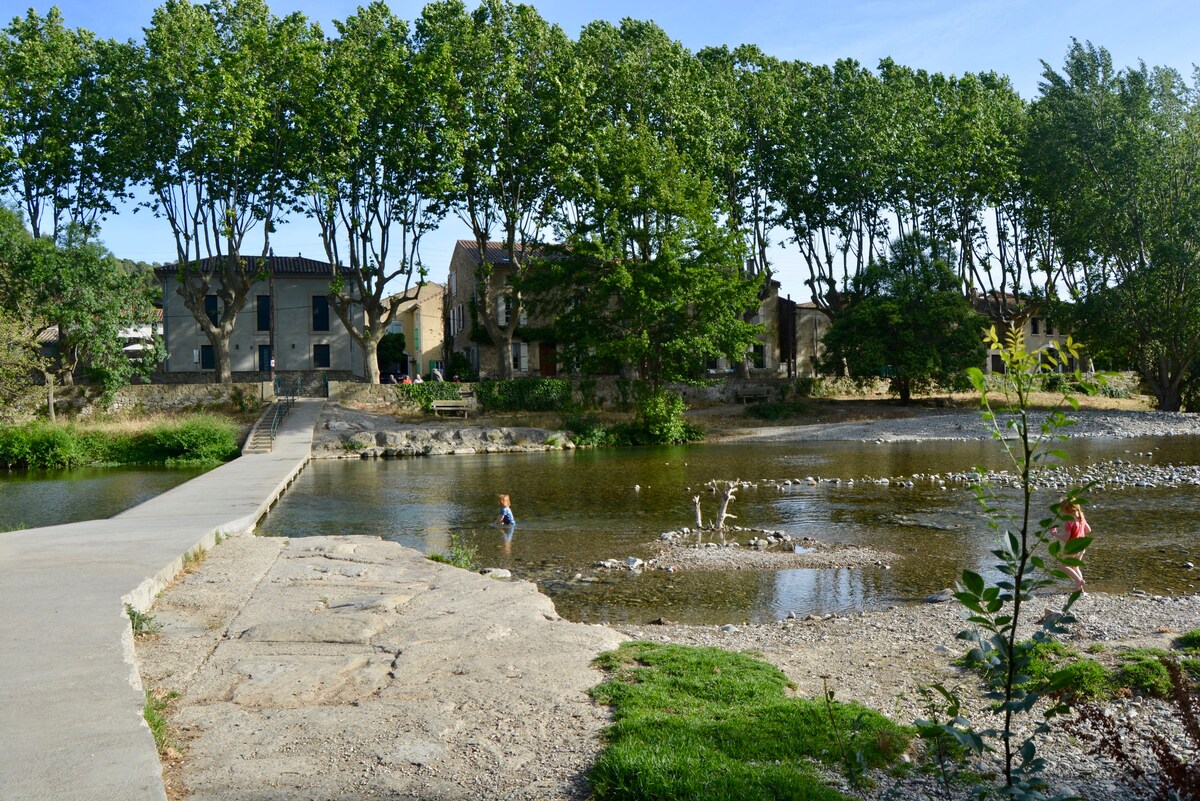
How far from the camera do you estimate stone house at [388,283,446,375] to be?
70.4 meters

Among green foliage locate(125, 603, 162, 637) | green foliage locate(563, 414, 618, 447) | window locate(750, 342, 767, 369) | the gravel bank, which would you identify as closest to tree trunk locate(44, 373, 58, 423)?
green foliage locate(563, 414, 618, 447)

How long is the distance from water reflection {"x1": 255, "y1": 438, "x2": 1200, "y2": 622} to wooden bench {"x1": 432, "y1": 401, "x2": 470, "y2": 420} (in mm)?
8030

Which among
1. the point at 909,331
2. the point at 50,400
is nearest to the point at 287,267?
the point at 50,400

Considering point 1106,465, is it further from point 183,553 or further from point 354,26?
point 354,26

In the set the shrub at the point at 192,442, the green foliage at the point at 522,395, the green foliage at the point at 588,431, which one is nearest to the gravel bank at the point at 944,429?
the green foliage at the point at 588,431

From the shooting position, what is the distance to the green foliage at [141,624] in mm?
8195

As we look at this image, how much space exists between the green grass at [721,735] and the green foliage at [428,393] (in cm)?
3611

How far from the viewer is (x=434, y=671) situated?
742cm

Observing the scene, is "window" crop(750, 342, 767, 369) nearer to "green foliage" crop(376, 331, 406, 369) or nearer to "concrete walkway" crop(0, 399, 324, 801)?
"green foliage" crop(376, 331, 406, 369)

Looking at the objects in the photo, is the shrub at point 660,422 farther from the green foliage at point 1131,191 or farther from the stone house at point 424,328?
the stone house at point 424,328

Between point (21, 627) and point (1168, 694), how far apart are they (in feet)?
29.0

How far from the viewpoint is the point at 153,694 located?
659 cm

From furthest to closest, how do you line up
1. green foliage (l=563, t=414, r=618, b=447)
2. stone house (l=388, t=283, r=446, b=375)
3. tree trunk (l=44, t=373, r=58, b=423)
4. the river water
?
1. stone house (l=388, t=283, r=446, b=375)
2. green foliage (l=563, t=414, r=618, b=447)
3. tree trunk (l=44, t=373, r=58, b=423)
4. the river water

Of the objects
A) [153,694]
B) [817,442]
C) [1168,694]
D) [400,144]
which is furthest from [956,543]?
[400,144]
